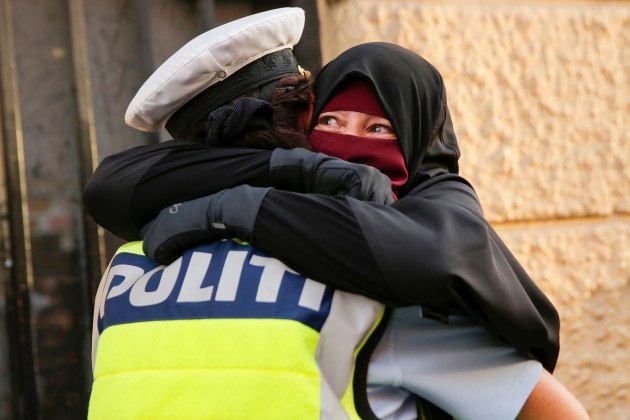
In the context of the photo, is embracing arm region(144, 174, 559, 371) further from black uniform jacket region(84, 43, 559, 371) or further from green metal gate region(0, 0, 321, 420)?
green metal gate region(0, 0, 321, 420)

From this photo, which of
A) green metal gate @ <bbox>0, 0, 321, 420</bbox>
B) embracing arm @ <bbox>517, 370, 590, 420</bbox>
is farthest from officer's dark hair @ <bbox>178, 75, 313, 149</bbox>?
green metal gate @ <bbox>0, 0, 321, 420</bbox>

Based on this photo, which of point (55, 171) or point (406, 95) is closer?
point (406, 95)

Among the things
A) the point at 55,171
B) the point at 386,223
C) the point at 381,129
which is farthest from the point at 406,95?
the point at 55,171

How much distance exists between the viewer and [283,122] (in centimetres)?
147

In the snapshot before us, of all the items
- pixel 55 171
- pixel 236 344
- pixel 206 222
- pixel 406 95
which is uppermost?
pixel 406 95

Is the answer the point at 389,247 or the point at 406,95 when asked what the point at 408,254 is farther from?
the point at 406,95

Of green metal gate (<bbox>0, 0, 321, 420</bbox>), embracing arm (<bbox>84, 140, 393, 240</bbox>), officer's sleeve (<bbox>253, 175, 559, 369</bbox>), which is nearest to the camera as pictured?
officer's sleeve (<bbox>253, 175, 559, 369</bbox>)

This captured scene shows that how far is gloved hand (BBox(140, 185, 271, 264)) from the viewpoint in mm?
1241

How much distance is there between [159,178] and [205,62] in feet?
0.70

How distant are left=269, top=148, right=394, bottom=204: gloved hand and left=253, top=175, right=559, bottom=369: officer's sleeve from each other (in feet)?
0.13

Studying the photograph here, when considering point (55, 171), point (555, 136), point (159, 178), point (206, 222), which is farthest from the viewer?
point (555, 136)

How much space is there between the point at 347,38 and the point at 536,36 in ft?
1.88

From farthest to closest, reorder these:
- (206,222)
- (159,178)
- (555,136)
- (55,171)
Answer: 1. (555,136)
2. (55,171)
3. (159,178)
4. (206,222)

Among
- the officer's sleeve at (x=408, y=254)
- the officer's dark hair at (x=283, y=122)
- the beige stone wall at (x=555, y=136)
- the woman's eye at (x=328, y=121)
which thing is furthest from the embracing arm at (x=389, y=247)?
the beige stone wall at (x=555, y=136)
